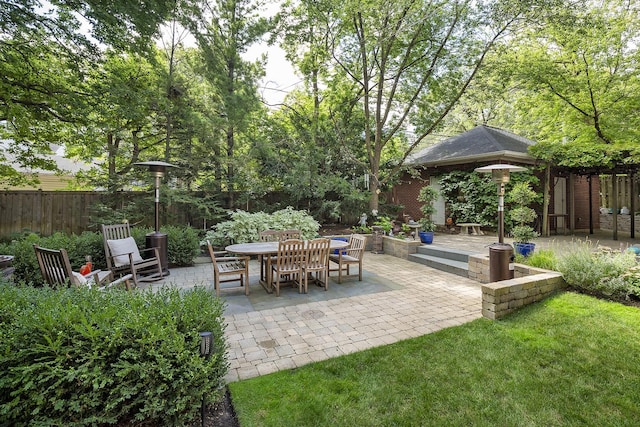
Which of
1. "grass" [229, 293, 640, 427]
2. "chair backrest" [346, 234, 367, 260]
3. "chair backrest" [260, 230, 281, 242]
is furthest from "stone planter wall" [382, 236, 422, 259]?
"grass" [229, 293, 640, 427]

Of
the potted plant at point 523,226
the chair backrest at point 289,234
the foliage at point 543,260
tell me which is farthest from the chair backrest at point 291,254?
the potted plant at point 523,226

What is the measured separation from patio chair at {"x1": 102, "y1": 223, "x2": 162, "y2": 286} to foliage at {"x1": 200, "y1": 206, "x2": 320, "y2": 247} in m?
1.89

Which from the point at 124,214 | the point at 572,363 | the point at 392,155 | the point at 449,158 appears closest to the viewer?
the point at 572,363

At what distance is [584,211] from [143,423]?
50.5 ft

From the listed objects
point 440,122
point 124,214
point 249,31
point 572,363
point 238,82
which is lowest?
point 572,363

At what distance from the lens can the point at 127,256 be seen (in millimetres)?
5406

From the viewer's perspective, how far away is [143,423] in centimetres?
177

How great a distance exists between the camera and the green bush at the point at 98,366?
5.12 feet

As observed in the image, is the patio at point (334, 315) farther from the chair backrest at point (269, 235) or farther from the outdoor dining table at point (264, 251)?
the chair backrest at point (269, 235)

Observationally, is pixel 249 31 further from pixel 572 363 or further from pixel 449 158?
pixel 572 363

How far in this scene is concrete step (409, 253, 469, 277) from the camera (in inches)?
233

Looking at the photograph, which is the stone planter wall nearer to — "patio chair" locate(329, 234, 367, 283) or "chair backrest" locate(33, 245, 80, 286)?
"patio chair" locate(329, 234, 367, 283)

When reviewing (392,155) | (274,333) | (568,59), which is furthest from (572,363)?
(392,155)

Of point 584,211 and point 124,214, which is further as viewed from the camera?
point 584,211
